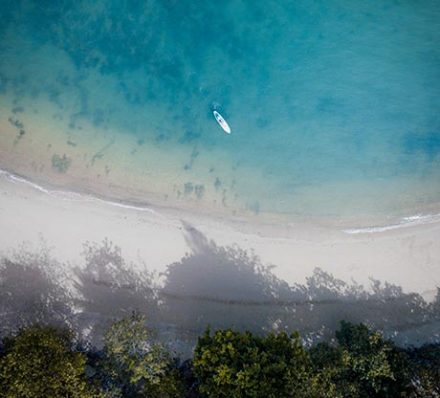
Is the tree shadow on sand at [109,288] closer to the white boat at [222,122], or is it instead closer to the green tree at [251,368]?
the green tree at [251,368]

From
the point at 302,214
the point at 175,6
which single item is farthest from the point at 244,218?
the point at 175,6

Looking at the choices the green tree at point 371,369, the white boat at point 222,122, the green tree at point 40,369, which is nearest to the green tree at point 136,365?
the green tree at point 40,369

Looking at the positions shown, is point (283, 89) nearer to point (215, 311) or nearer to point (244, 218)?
point (244, 218)

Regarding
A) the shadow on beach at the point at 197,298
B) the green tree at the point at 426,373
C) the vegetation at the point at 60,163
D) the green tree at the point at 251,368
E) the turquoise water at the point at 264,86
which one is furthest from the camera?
the turquoise water at the point at 264,86

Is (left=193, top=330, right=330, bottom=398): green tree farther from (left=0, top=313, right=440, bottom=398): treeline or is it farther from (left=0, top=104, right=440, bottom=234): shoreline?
(left=0, top=104, right=440, bottom=234): shoreline

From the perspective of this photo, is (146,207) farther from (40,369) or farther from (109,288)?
(40,369)

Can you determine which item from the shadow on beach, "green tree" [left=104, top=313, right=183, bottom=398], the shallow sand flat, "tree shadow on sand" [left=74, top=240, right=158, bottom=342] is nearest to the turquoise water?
the shallow sand flat
